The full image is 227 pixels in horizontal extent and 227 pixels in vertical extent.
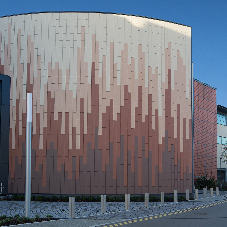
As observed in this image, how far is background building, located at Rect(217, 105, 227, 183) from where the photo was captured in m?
49.7

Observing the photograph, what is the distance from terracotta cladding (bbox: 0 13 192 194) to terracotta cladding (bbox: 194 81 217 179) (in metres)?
14.1

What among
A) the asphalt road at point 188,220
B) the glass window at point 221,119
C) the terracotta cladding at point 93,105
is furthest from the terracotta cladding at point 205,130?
the asphalt road at point 188,220

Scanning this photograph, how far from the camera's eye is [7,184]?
26.5m

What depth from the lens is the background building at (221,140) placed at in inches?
1958

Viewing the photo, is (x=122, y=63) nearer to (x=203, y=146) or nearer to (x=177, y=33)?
(x=177, y=33)

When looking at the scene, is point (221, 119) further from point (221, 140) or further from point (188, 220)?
point (188, 220)

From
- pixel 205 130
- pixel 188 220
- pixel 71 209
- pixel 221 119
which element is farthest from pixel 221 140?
pixel 71 209

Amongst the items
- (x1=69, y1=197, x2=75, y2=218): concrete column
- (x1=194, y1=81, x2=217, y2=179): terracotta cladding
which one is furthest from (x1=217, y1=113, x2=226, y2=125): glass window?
(x1=69, y1=197, x2=75, y2=218): concrete column

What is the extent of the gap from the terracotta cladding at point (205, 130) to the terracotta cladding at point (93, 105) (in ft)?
46.2

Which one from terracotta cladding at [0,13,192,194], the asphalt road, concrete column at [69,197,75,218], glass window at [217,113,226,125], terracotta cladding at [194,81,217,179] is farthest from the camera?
glass window at [217,113,226,125]

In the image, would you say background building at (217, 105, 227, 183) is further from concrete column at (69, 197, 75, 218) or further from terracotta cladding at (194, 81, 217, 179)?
concrete column at (69, 197, 75, 218)

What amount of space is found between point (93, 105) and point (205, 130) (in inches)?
877

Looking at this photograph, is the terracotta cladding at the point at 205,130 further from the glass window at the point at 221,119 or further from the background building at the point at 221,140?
the glass window at the point at 221,119

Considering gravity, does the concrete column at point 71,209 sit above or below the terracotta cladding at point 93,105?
below
